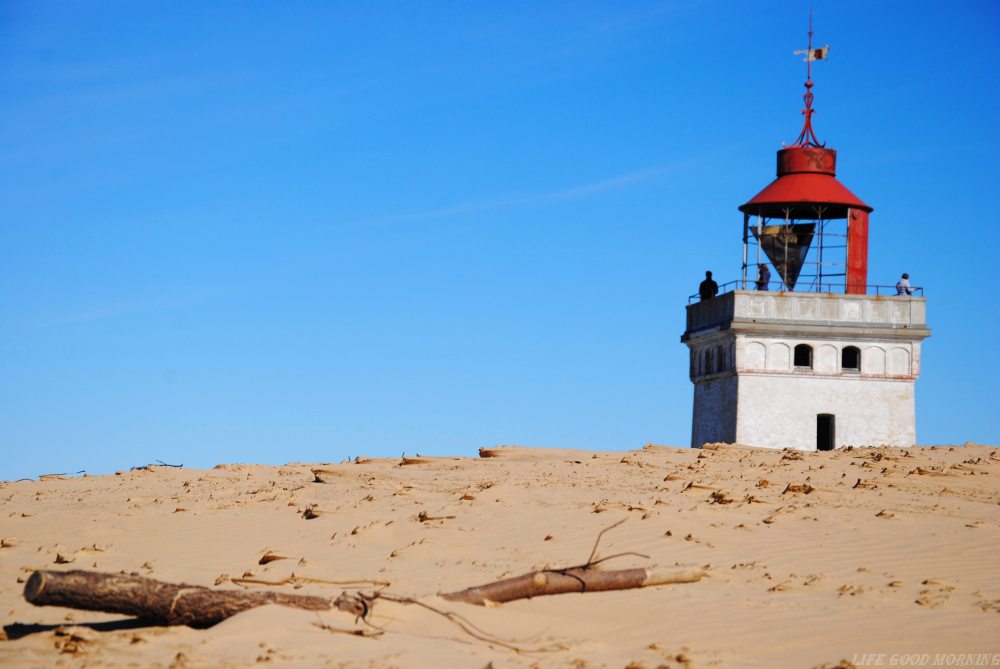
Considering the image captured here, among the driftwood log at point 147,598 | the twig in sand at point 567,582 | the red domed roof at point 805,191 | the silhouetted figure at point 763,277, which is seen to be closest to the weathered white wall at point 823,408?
the silhouetted figure at point 763,277

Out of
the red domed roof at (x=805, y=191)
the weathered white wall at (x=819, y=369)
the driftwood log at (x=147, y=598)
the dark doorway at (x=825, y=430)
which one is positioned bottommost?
the driftwood log at (x=147, y=598)

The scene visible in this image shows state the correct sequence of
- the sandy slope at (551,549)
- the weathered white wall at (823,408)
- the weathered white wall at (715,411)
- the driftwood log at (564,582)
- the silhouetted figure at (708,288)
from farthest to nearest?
the silhouetted figure at (708,288) < the weathered white wall at (715,411) < the weathered white wall at (823,408) < the driftwood log at (564,582) < the sandy slope at (551,549)

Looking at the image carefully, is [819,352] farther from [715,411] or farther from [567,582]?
[567,582]

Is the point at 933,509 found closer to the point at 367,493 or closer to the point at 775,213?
the point at 367,493

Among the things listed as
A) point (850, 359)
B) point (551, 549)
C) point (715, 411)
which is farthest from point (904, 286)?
point (551, 549)

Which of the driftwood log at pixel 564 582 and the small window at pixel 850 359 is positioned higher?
the small window at pixel 850 359

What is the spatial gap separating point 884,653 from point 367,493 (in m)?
9.02

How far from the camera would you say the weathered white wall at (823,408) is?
35375 millimetres

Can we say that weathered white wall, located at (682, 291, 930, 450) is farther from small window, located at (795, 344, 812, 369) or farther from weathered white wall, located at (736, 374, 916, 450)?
small window, located at (795, 344, 812, 369)

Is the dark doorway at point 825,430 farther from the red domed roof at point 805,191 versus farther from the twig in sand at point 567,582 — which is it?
the twig in sand at point 567,582

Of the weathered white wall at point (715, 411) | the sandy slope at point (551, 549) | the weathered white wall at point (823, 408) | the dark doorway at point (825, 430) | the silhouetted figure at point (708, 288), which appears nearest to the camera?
the sandy slope at point (551, 549)

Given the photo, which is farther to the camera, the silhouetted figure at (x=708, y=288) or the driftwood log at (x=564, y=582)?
the silhouetted figure at (x=708, y=288)

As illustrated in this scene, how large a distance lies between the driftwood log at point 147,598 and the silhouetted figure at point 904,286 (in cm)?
3047

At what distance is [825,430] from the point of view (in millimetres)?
35781
